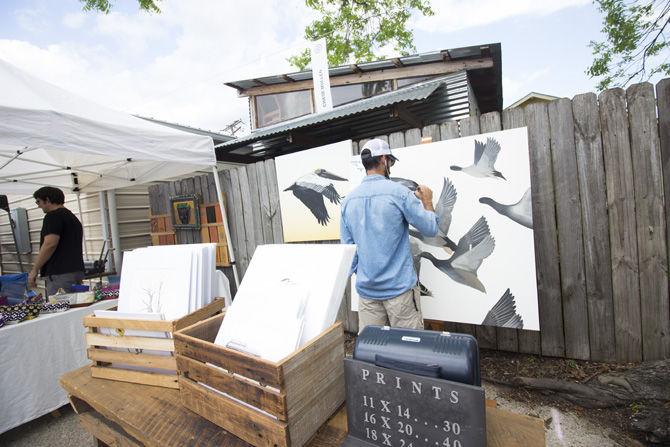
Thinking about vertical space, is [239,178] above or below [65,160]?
below

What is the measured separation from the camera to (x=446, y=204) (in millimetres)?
2373

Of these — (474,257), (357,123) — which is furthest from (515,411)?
(357,123)

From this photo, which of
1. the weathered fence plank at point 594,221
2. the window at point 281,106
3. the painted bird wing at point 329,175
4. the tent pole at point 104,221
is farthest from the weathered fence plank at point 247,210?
the window at point 281,106

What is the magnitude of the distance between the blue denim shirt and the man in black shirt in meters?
3.03

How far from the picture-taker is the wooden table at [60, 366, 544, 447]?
3.05ft

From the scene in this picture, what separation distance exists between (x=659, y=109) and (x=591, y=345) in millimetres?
1701

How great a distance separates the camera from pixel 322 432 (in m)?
0.99

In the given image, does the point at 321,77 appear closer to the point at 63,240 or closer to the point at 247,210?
the point at 247,210

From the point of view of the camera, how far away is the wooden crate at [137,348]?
4.32 ft

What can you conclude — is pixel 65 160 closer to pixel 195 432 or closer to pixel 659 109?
pixel 195 432

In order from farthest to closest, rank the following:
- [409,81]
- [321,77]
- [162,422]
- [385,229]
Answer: [409,81]
[321,77]
[385,229]
[162,422]

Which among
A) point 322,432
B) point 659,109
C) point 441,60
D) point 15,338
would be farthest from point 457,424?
point 441,60

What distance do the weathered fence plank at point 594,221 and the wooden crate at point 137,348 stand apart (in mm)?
2540

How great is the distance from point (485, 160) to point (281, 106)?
8.58 m
